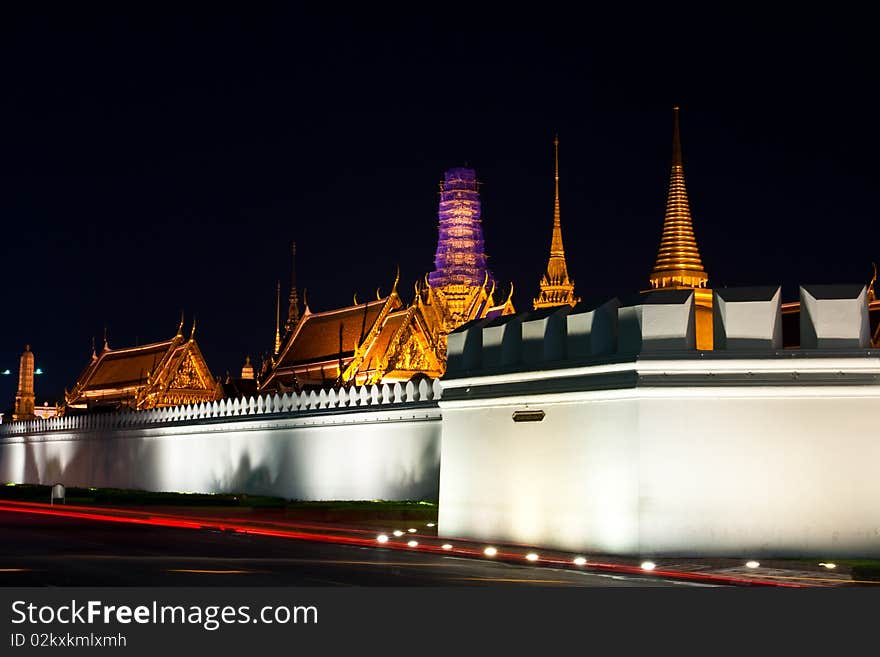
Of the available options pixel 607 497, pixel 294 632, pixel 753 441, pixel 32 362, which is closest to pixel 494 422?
pixel 607 497

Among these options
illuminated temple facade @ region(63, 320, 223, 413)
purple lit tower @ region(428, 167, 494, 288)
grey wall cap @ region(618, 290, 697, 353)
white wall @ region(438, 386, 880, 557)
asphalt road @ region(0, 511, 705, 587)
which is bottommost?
asphalt road @ region(0, 511, 705, 587)

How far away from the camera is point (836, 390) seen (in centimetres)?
1792

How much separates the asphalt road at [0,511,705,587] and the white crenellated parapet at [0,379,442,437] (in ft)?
27.1

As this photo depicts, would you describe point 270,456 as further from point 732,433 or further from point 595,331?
point 732,433

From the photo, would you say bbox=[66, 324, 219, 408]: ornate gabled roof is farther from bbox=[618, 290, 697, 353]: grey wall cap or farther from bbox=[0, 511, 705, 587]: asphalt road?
bbox=[618, 290, 697, 353]: grey wall cap

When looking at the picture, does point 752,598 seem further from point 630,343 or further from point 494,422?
point 494,422

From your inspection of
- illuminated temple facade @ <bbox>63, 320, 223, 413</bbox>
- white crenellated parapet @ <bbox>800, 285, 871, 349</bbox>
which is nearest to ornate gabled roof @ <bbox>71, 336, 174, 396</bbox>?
illuminated temple facade @ <bbox>63, 320, 223, 413</bbox>

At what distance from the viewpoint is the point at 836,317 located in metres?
18.2

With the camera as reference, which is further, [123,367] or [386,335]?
[123,367]

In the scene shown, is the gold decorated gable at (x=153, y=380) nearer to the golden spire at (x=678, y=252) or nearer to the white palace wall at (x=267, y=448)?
the white palace wall at (x=267, y=448)

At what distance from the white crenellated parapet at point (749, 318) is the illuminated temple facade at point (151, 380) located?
145ft

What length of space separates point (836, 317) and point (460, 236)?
55606mm

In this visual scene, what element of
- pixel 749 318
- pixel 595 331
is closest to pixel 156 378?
pixel 595 331

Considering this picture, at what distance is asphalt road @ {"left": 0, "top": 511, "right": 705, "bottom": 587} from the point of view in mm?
15078
